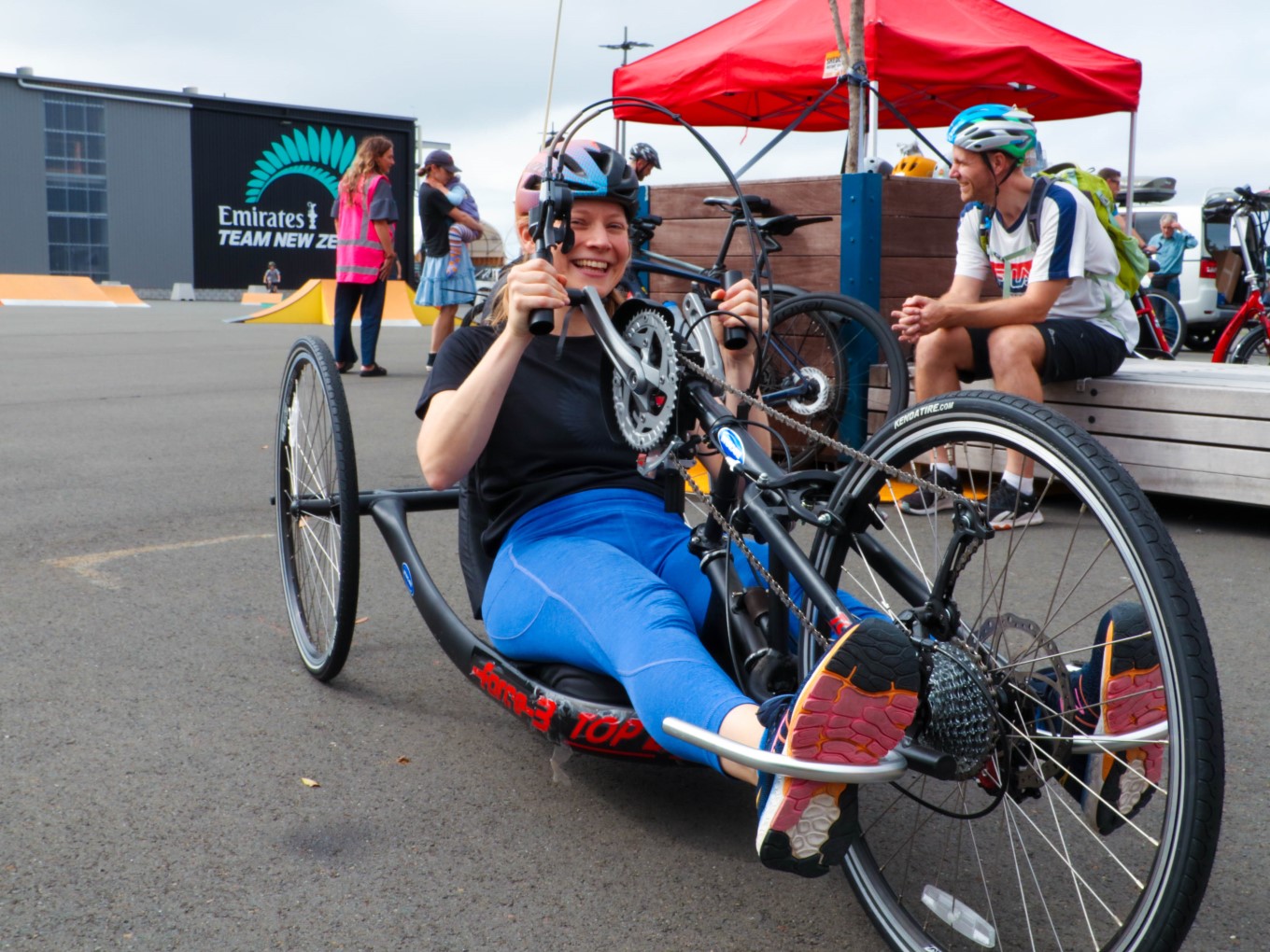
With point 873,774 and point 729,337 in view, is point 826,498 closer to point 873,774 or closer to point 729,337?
point 729,337

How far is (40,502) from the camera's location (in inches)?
207

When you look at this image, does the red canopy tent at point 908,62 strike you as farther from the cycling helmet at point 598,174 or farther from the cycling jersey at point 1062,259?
the cycling helmet at point 598,174

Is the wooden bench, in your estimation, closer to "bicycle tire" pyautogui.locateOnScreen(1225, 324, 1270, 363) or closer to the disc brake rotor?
the disc brake rotor

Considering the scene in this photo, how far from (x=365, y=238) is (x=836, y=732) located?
31.0ft

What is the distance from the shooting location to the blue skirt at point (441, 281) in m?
10.6

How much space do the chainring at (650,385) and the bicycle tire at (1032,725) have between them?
324mm

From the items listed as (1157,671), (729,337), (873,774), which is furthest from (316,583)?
(1157,671)

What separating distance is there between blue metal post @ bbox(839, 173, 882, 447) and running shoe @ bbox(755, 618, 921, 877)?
461 centimetres

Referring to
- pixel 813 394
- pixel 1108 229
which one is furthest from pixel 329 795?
pixel 1108 229

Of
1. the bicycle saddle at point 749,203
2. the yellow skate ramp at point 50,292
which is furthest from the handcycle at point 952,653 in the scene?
the yellow skate ramp at point 50,292

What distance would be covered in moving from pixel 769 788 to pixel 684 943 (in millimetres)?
411

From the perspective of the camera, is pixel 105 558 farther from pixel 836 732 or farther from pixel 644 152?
pixel 644 152

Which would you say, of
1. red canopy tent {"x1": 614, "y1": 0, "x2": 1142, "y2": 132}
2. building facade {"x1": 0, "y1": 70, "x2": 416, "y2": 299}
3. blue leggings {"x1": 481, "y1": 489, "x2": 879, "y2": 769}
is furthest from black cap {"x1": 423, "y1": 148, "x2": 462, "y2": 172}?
building facade {"x1": 0, "y1": 70, "x2": 416, "y2": 299}

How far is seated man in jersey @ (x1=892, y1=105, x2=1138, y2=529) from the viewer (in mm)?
5039
